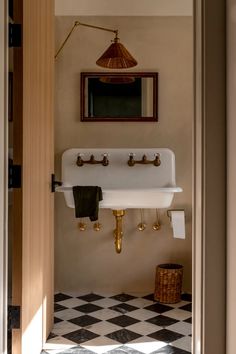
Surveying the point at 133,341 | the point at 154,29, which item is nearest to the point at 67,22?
the point at 154,29

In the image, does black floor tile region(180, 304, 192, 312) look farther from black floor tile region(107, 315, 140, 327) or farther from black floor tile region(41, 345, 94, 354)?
black floor tile region(41, 345, 94, 354)

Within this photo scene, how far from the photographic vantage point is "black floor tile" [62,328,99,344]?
2542mm

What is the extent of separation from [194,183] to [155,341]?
54.0 inches

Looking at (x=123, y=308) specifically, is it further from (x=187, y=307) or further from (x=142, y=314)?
(x=187, y=307)

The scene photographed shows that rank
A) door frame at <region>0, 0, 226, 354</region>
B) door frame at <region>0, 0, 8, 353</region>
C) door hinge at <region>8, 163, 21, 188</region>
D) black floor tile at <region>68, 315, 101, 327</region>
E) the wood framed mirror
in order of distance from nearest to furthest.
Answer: door frame at <region>0, 0, 226, 354</region>, door frame at <region>0, 0, 8, 353</region>, door hinge at <region>8, 163, 21, 188</region>, black floor tile at <region>68, 315, 101, 327</region>, the wood framed mirror

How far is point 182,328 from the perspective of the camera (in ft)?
9.04

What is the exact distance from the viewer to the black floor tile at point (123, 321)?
282 centimetres

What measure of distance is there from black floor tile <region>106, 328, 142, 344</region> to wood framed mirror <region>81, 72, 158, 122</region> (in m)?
1.58

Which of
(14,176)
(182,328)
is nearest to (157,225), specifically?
(182,328)

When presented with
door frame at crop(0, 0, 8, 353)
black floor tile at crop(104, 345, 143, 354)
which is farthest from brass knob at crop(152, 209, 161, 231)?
door frame at crop(0, 0, 8, 353)

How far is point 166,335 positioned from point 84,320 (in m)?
0.56

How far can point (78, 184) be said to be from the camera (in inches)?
133

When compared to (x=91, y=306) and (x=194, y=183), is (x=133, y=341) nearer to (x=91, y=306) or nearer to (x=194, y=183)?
(x=91, y=306)

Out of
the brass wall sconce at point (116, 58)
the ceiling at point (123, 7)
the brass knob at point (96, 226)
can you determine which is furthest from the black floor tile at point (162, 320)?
the ceiling at point (123, 7)
